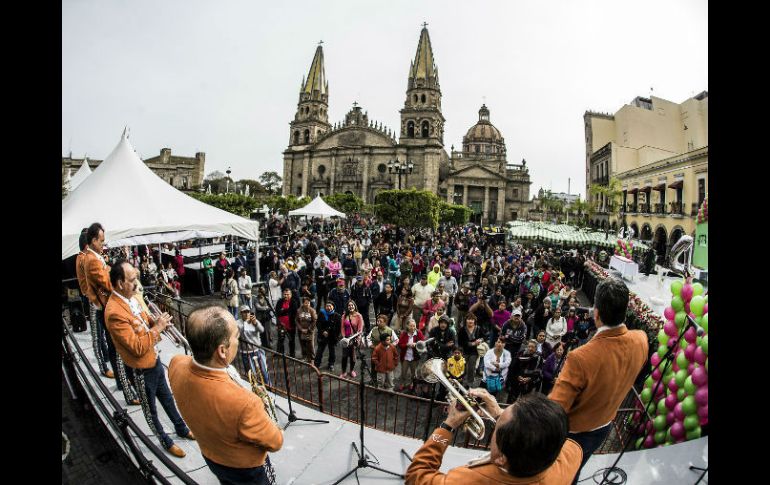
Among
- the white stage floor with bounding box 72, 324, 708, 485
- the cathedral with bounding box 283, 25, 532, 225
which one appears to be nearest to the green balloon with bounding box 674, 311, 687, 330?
the white stage floor with bounding box 72, 324, 708, 485

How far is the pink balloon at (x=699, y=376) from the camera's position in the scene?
12.6 feet

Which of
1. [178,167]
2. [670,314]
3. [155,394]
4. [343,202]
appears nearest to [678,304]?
[670,314]

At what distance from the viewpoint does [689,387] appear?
13.2ft

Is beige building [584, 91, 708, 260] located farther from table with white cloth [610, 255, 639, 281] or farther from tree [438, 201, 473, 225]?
table with white cloth [610, 255, 639, 281]

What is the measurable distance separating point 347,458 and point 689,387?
3598mm

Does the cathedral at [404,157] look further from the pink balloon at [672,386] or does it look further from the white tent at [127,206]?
the pink balloon at [672,386]

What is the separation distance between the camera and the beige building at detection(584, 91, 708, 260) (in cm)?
2430

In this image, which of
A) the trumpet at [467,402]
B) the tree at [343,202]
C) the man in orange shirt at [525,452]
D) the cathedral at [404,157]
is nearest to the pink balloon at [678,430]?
the trumpet at [467,402]

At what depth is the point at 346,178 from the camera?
56.9m

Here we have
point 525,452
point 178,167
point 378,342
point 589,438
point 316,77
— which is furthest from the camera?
point 316,77

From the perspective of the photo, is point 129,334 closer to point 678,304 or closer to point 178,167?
point 678,304

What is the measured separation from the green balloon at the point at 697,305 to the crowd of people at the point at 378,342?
1.88m

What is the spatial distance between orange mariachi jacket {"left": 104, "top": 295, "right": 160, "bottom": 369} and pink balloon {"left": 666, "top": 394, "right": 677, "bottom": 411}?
17.0ft
